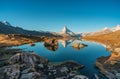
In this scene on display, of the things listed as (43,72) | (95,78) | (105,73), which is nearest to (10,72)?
(43,72)

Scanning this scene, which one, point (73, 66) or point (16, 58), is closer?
point (16, 58)

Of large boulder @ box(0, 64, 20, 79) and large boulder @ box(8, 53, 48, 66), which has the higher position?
large boulder @ box(8, 53, 48, 66)

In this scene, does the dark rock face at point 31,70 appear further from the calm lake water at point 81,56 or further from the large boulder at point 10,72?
the calm lake water at point 81,56

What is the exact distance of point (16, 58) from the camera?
71.6m

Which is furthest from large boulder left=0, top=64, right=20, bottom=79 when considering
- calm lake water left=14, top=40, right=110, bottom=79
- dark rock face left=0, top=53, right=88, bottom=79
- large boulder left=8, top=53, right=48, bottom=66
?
calm lake water left=14, top=40, right=110, bottom=79

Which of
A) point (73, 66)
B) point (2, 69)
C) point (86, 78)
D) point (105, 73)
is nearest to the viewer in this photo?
point (86, 78)

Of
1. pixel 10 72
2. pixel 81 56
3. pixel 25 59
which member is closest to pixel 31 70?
pixel 10 72

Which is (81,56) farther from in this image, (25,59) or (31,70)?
(31,70)

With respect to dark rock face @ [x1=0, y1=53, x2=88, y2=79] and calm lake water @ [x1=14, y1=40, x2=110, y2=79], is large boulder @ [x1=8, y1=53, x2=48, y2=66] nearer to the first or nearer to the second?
dark rock face @ [x1=0, y1=53, x2=88, y2=79]

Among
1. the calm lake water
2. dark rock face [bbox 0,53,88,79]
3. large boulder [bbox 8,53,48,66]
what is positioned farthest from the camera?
the calm lake water

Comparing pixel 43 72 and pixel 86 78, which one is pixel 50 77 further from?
pixel 86 78

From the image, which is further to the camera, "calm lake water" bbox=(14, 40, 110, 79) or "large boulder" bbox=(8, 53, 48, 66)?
"calm lake water" bbox=(14, 40, 110, 79)

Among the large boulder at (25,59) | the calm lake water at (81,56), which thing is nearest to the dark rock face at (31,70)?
the large boulder at (25,59)

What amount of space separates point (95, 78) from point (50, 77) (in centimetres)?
1600
